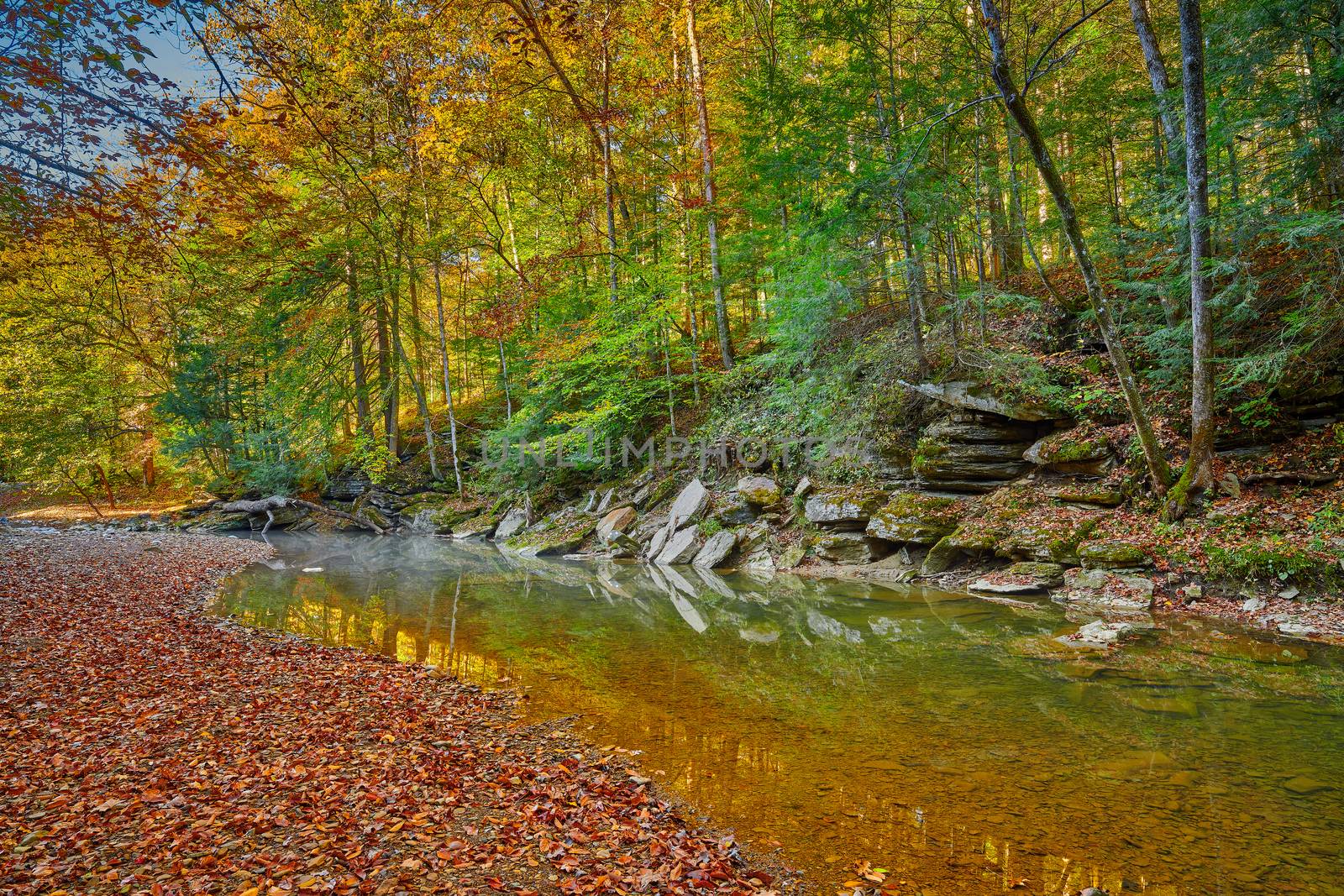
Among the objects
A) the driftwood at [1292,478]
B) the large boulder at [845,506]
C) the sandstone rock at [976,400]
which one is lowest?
the large boulder at [845,506]

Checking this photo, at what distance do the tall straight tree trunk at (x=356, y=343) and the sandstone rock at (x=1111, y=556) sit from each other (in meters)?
23.5

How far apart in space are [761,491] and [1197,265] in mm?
8789

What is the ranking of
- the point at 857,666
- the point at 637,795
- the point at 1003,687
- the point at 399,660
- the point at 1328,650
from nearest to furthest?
the point at 637,795 < the point at 1003,687 < the point at 1328,650 < the point at 857,666 < the point at 399,660

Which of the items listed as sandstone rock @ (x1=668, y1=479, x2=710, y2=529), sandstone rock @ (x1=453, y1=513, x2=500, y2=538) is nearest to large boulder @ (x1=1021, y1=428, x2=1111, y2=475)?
sandstone rock @ (x1=668, y1=479, x2=710, y2=529)

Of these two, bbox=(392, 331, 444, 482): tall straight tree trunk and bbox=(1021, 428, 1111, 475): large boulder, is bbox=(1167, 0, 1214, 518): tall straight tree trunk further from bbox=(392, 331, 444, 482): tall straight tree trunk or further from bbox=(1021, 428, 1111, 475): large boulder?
bbox=(392, 331, 444, 482): tall straight tree trunk

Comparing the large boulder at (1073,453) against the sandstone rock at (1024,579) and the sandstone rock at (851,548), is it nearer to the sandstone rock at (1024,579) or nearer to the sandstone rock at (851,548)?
the sandstone rock at (1024,579)

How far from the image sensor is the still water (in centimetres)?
343

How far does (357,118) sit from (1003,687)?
29.4ft

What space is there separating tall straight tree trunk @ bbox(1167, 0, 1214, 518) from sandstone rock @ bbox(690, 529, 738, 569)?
318 inches

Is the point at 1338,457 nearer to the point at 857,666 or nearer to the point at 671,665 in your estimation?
the point at 857,666

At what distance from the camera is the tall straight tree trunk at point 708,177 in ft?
52.0

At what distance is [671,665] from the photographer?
281 inches

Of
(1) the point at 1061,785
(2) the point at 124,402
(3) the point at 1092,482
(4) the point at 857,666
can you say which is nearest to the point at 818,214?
(3) the point at 1092,482

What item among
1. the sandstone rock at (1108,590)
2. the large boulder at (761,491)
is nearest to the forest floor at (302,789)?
the sandstone rock at (1108,590)
